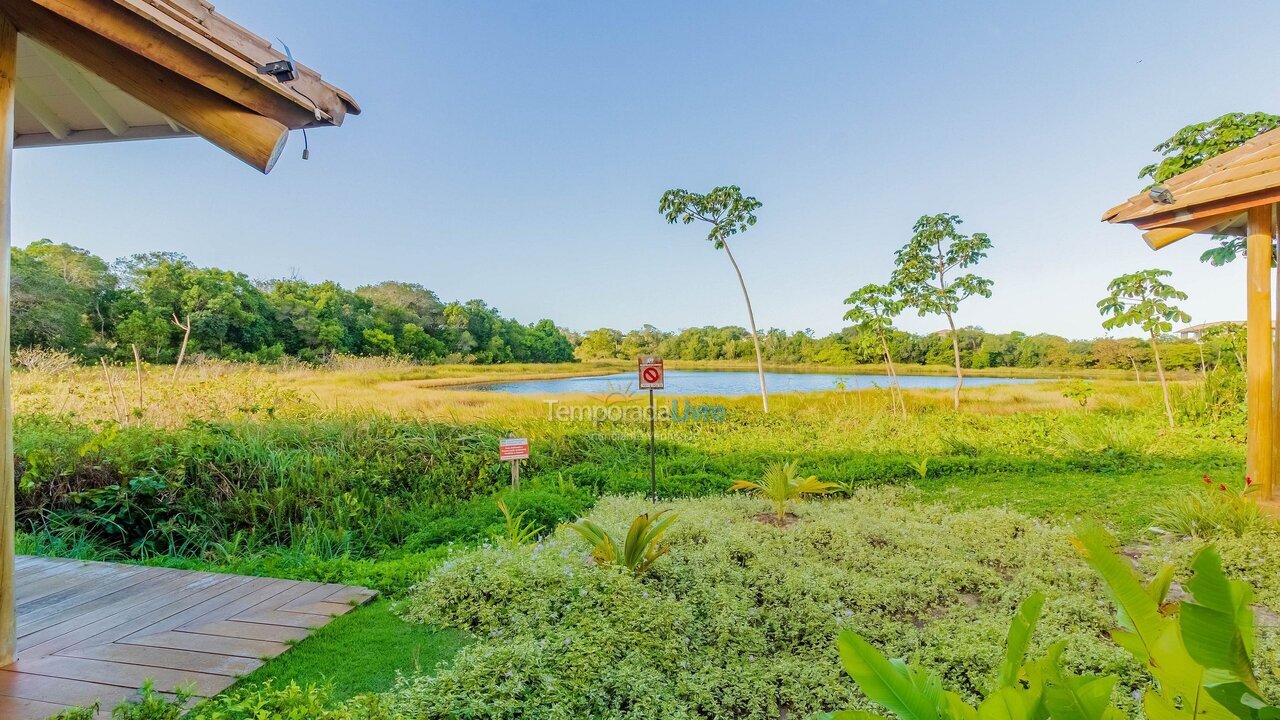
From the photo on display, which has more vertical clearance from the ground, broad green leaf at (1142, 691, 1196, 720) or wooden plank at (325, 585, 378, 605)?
broad green leaf at (1142, 691, 1196, 720)

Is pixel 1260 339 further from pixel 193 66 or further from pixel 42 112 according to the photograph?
pixel 42 112

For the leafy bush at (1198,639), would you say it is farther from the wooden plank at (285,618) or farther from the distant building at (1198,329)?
the distant building at (1198,329)

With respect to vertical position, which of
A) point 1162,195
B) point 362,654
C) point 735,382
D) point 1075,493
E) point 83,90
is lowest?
point 1075,493

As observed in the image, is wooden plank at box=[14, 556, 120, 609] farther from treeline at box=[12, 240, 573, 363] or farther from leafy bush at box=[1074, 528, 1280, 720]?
treeline at box=[12, 240, 573, 363]

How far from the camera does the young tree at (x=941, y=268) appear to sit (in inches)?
329

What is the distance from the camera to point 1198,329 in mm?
8008

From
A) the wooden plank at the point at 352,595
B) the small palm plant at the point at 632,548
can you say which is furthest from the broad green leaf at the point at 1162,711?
the wooden plank at the point at 352,595

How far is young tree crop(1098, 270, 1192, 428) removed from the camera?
7293mm

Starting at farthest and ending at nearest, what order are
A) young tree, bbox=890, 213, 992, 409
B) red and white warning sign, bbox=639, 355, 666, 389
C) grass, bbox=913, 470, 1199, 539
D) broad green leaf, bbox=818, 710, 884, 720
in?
young tree, bbox=890, 213, 992, 409
red and white warning sign, bbox=639, 355, 666, 389
grass, bbox=913, 470, 1199, 539
broad green leaf, bbox=818, 710, 884, 720

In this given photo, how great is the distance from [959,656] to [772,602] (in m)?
0.77

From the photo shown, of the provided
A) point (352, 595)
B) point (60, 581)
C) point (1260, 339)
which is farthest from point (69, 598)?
point (1260, 339)

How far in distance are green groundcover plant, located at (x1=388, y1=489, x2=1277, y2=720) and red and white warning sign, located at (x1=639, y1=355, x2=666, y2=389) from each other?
5.51ft

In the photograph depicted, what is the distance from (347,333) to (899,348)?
9413 mm

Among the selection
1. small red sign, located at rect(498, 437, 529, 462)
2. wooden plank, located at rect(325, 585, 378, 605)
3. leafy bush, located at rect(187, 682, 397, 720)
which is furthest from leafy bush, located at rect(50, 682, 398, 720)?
small red sign, located at rect(498, 437, 529, 462)
